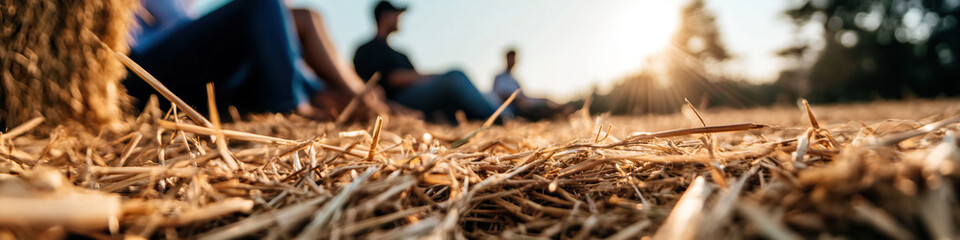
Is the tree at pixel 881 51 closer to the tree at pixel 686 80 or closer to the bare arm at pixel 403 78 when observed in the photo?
the tree at pixel 686 80

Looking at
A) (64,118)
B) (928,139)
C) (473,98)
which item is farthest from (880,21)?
(64,118)

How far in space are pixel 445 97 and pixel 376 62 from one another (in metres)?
0.82

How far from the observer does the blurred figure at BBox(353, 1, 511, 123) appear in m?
3.80

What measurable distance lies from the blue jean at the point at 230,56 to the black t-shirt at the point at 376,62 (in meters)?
1.77

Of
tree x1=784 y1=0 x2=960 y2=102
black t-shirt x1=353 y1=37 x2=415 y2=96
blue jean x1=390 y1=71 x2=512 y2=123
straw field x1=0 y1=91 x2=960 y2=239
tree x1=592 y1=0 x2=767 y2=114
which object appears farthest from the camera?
tree x1=784 y1=0 x2=960 y2=102

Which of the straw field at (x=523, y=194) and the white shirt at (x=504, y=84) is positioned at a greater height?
the white shirt at (x=504, y=84)

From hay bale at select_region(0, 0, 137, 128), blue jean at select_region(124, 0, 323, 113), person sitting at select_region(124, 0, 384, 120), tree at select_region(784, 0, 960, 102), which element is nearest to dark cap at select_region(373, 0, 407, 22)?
person sitting at select_region(124, 0, 384, 120)

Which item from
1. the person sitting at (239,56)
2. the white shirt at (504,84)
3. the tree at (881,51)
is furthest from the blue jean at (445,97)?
the tree at (881,51)

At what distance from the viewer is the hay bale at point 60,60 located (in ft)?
4.38

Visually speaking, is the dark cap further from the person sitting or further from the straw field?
the straw field

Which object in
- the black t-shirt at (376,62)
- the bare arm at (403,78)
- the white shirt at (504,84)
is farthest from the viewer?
the white shirt at (504,84)

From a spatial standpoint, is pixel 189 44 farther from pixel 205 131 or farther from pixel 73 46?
pixel 205 131

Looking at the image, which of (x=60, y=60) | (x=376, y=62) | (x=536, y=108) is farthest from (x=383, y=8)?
(x=60, y=60)

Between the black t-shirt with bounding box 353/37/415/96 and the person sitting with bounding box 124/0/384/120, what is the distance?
155cm
